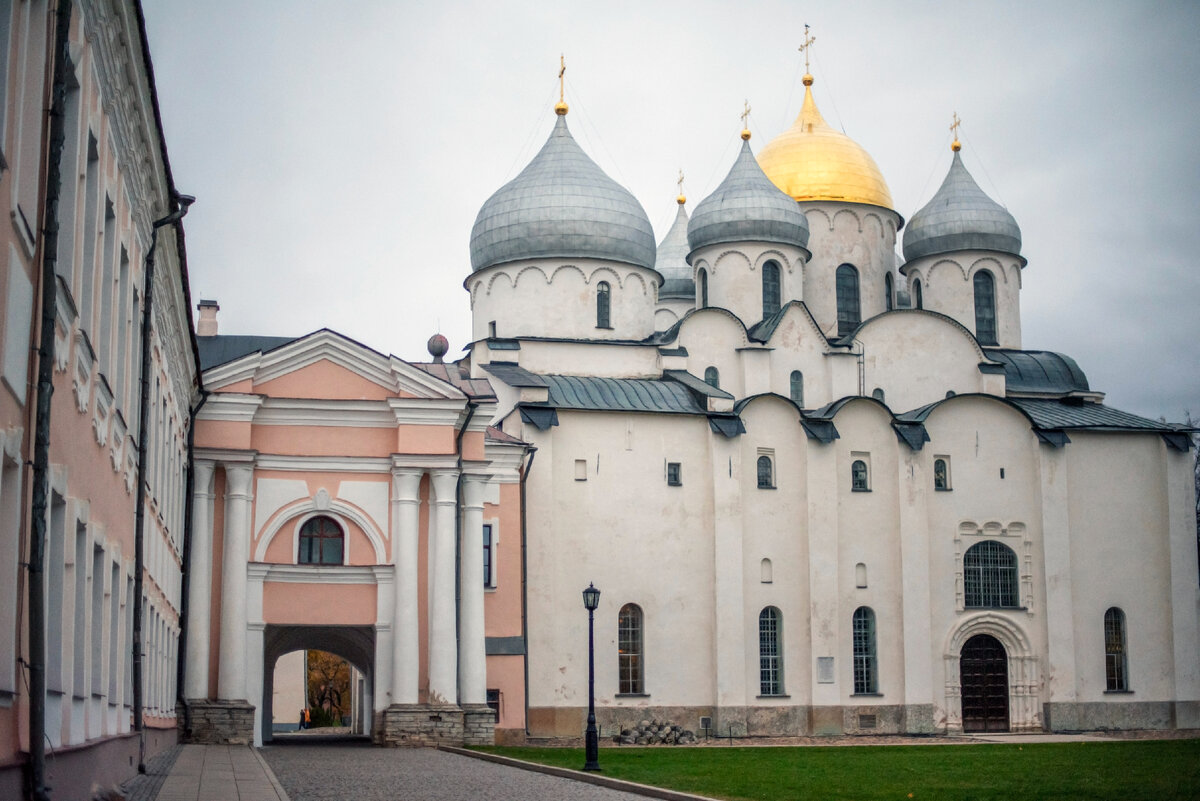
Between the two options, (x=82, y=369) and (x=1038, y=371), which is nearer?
(x=82, y=369)

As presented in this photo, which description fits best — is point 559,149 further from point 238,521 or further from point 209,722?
point 209,722

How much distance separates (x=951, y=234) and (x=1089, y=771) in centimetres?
2910

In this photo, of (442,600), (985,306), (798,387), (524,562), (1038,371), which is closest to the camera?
(442,600)

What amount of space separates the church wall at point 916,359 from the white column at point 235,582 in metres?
21.4

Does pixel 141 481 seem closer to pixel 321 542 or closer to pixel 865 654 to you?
pixel 321 542

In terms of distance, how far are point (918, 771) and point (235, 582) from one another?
45.3 ft

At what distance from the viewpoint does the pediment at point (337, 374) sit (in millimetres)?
30719

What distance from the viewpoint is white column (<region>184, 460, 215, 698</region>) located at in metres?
29.4

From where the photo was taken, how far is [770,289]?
46500 millimetres

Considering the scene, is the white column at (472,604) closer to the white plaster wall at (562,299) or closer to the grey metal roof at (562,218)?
the white plaster wall at (562,299)

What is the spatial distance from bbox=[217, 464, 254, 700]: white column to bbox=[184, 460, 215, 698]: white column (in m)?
0.31

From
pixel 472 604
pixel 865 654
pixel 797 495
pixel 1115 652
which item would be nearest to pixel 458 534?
pixel 472 604

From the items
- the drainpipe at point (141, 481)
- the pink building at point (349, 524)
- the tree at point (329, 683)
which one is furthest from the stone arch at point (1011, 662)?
the tree at point (329, 683)

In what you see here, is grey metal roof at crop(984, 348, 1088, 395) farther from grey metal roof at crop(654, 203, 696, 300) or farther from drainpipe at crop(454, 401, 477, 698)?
drainpipe at crop(454, 401, 477, 698)
